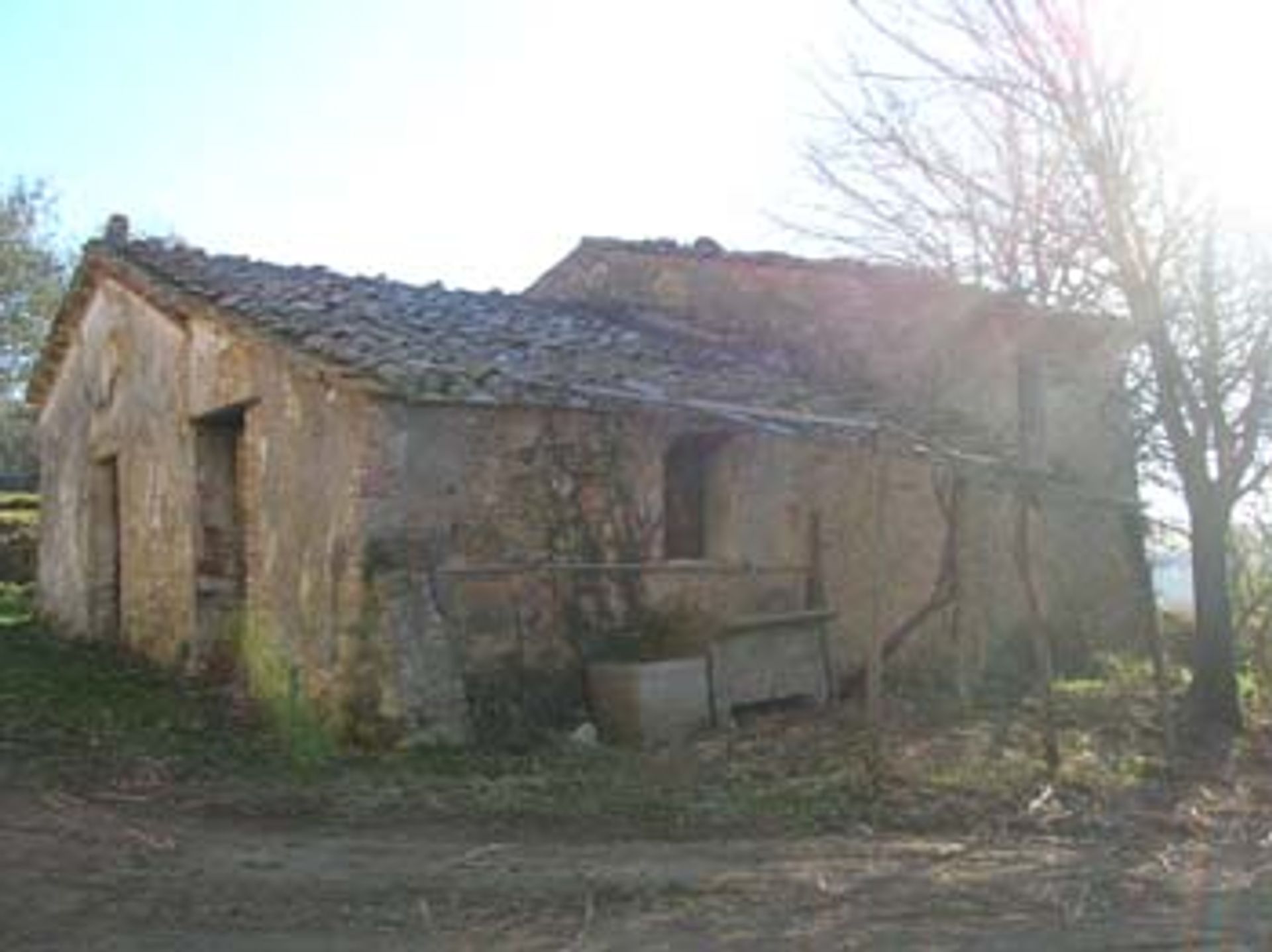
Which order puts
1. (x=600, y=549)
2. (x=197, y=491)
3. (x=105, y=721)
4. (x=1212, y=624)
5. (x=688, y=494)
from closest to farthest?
(x=105, y=721)
(x=600, y=549)
(x=1212, y=624)
(x=688, y=494)
(x=197, y=491)

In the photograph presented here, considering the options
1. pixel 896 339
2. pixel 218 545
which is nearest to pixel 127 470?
pixel 218 545

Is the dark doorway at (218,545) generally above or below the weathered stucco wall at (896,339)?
below

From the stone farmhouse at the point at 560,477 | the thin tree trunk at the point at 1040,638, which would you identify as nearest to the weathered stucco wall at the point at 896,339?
the stone farmhouse at the point at 560,477

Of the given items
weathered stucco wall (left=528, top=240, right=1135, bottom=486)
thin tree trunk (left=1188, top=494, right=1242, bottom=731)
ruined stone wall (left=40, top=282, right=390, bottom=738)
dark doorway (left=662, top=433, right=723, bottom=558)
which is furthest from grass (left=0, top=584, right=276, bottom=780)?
thin tree trunk (left=1188, top=494, right=1242, bottom=731)

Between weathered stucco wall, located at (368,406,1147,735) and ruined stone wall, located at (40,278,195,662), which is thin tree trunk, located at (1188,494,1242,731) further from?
ruined stone wall, located at (40,278,195,662)

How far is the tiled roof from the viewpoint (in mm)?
12523

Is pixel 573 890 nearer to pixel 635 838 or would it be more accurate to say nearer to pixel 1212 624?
pixel 635 838

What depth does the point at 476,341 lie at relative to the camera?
14273 mm

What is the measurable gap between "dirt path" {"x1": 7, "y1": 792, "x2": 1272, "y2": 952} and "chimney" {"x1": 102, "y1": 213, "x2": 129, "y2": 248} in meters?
9.35

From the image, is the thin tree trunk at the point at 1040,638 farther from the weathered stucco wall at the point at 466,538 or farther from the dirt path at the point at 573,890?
the dirt path at the point at 573,890

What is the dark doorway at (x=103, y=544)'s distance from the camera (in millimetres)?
17719

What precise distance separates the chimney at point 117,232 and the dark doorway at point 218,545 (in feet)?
10.3

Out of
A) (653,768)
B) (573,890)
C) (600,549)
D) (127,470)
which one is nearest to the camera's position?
(573,890)

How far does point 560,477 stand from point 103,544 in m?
7.27
